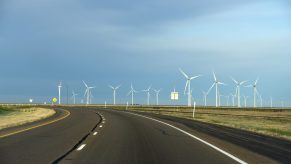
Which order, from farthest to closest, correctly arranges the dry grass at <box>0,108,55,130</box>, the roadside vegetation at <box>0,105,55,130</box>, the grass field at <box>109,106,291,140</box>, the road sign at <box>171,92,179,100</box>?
the road sign at <box>171,92,179,100</box> < the roadside vegetation at <box>0,105,55,130</box> < the dry grass at <box>0,108,55,130</box> < the grass field at <box>109,106,291,140</box>

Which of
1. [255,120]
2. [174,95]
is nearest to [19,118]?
[174,95]

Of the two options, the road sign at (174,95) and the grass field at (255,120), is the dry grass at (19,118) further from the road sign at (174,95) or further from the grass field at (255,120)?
the road sign at (174,95)

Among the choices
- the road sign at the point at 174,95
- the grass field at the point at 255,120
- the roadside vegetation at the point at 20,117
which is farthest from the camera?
the road sign at the point at 174,95

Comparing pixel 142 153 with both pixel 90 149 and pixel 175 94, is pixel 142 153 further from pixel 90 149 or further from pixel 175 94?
pixel 175 94

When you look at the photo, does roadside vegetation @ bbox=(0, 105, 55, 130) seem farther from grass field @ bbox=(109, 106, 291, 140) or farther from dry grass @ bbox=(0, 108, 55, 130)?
grass field @ bbox=(109, 106, 291, 140)

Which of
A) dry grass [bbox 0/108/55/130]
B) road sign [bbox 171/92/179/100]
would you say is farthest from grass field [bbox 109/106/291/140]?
dry grass [bbox 0/108/55/130]

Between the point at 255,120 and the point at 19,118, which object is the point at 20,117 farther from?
the point at 255,120

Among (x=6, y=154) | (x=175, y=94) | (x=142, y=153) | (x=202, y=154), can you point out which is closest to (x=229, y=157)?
(x=202, y=154)

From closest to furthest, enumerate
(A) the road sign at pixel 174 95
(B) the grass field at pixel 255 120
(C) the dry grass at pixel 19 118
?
(B) the grass field at pixel 255 120 < (C) the dry grass at pixel 19 118 < (A) the road sign at pixel 174 95

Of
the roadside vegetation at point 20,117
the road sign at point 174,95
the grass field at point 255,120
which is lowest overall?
the grass field at point 255,120

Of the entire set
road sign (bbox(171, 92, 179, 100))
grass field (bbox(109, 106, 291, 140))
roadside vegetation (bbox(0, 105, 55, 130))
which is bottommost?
grass field (bbox(109, 106, 291, 140))

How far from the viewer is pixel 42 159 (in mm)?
13070

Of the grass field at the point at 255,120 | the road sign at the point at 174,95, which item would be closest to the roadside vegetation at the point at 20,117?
the grass field at the point at 255,120

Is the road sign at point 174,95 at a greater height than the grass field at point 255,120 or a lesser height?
greater
